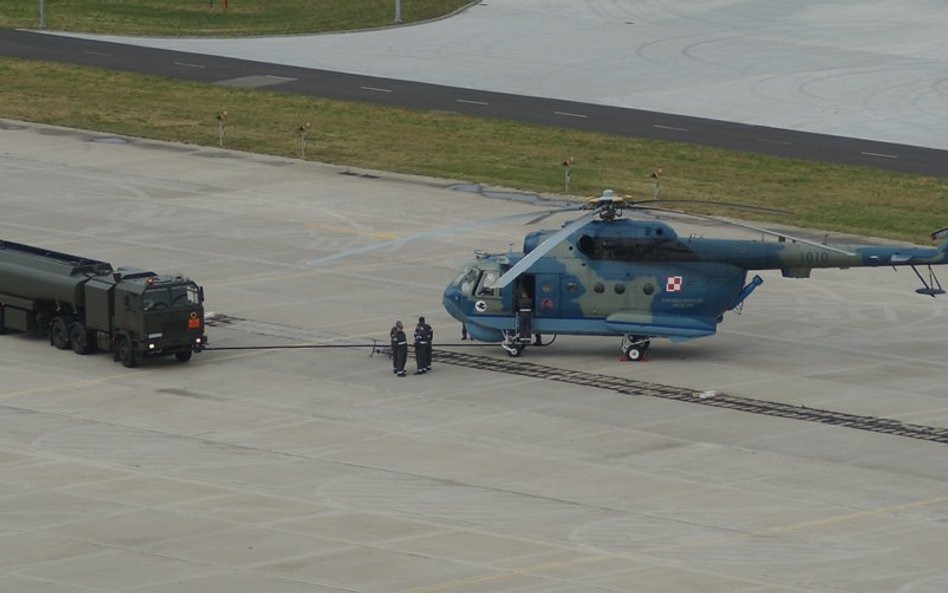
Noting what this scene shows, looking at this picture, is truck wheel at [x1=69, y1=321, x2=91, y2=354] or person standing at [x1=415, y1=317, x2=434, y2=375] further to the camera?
truck wheel at [x1=69, y1=321, x2=91, y2=354]

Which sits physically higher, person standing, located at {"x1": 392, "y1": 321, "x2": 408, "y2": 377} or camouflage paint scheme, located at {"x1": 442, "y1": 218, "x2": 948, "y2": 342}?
camouflage paint scheme, located at {"x1": 442, "y1": 218, "x2": 948, "y2": 342}

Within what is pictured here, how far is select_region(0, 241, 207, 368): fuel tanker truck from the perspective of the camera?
51.1 metres

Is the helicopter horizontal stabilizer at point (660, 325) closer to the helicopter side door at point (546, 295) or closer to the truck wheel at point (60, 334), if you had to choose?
the helicopter side door at point (546, 295)

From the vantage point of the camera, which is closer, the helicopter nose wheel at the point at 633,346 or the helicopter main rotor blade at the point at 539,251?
the helicopter main rotor blade at the point at 539,251

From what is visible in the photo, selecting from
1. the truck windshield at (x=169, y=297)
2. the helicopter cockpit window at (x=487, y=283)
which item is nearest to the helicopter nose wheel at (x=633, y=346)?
the helicopter cockpit window at (x=487, y=283)

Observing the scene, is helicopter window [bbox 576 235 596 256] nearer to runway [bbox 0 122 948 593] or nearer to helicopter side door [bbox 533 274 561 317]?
helicopter side door [bbox 533 274 561 317]

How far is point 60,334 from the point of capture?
5281cm

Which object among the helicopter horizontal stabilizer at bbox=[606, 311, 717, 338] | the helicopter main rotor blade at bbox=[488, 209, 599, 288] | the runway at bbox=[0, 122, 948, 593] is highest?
the helicopter main rotor blade at bbox=[488, 209, 599, 288]

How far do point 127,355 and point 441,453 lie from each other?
1035 cm

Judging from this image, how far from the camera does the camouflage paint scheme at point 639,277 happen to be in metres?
51.2

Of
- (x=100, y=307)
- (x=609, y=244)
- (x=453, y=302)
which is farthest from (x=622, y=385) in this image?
(x=100, y=307)

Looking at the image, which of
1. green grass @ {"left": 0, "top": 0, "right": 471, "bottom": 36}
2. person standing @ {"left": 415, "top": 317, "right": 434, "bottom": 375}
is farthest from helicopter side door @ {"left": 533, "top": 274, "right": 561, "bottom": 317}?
green grass @ {"left": 0, "top": 0, "right": 471, "bottom": 36}

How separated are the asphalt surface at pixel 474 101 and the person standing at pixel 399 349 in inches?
1189

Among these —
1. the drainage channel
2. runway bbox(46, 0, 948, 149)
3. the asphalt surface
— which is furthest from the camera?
runway bbox(46, 0, 948, 149)
